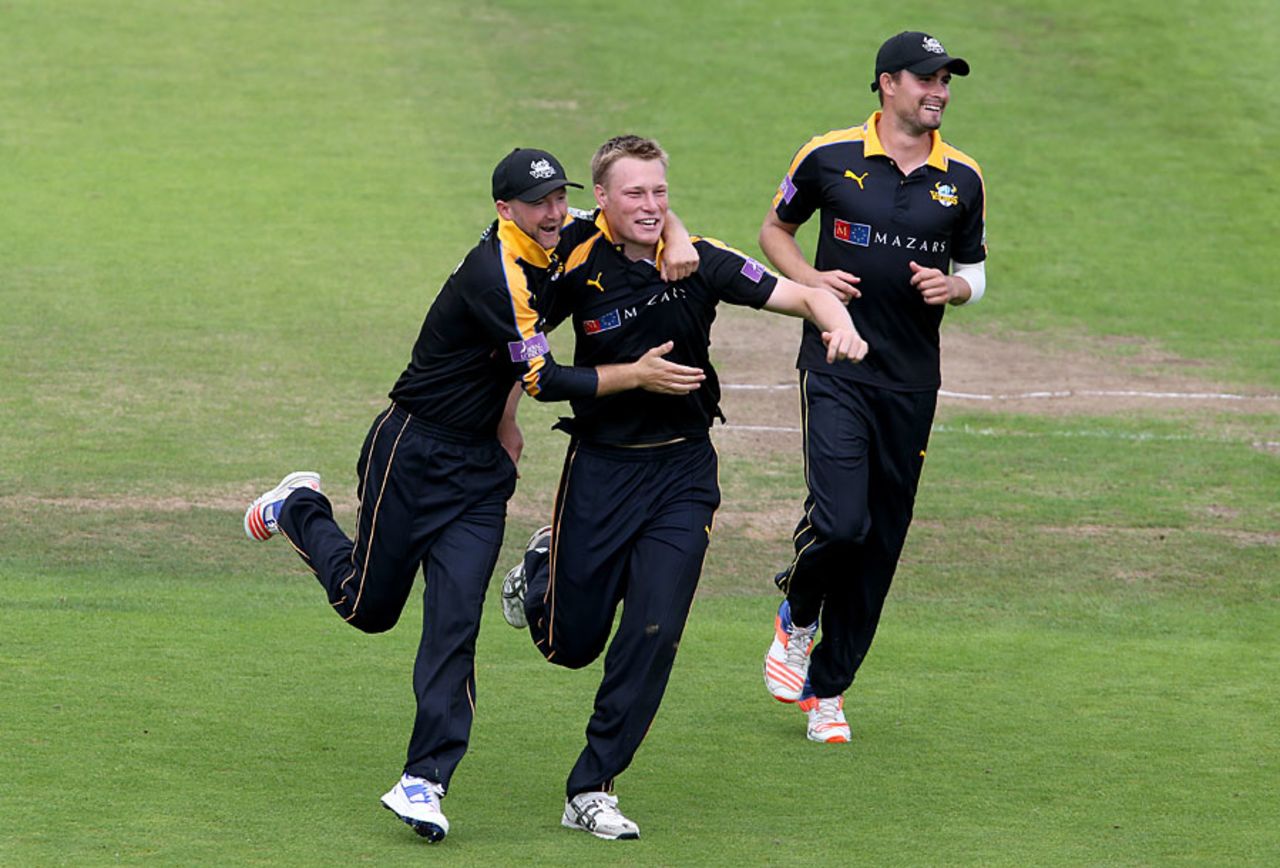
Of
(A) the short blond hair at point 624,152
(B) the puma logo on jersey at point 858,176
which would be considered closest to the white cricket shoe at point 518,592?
(A) the short blond hair at point 624,152

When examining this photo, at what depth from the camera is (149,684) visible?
7973 millimetres

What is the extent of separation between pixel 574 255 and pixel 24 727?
2.74m

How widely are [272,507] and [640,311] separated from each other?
1978mm

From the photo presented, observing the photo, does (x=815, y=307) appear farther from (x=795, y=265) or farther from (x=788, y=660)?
(x=788, y=660)

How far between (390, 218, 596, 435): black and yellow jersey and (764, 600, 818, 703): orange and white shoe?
1.87 m

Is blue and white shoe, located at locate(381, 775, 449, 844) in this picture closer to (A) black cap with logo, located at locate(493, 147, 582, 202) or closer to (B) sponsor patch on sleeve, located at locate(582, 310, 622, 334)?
(B) sponsor patch on sleeve, located at locate(582, 310, 622, 334)

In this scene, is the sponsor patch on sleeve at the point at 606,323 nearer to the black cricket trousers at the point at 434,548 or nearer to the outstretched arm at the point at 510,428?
the outstretched arm at the point at 510,428

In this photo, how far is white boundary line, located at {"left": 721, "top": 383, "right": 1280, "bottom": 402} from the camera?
1555 centimetres

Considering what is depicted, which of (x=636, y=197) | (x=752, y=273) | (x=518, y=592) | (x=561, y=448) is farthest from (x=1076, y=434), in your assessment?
(x=636, y=197)

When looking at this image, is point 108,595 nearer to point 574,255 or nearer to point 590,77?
point 574,255

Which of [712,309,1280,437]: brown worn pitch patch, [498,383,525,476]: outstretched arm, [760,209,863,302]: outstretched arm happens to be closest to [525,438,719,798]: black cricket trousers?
[498,383,525,476]: outstretched arm

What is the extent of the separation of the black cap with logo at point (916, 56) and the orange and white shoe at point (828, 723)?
2508 mm

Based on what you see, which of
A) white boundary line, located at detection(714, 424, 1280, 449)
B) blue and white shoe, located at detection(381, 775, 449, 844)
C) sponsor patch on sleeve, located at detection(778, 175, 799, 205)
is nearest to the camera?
blue and white shoe, located at detection(381, 775, 449, 844)

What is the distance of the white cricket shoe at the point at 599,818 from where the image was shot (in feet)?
21.0
